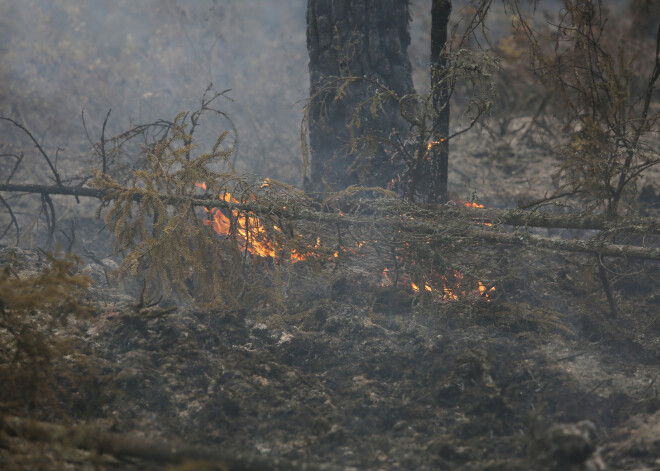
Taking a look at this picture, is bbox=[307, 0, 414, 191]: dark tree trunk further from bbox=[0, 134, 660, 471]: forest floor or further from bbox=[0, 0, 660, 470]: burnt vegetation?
bbox=[0, 134, 660, 471]: forest floor

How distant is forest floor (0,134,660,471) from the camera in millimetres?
2572

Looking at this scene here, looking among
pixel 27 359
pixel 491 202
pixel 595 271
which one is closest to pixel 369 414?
pixel 27 359

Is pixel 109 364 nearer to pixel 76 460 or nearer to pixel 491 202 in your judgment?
pixel 76 460

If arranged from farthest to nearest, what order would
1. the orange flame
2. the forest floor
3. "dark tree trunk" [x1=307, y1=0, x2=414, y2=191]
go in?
"dark tree trunk" [x1=307, y1=0, x2=414, y2=191] → the orange flame → the forest floor

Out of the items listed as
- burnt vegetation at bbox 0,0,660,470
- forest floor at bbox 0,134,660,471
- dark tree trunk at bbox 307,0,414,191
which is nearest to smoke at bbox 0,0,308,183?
dark tree trunk at bbox 307,0,414,191

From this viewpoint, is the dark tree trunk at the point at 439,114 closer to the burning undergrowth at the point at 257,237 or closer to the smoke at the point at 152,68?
the burning undergrowth at the point at 257,237

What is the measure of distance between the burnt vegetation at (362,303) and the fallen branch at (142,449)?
0.5 inches

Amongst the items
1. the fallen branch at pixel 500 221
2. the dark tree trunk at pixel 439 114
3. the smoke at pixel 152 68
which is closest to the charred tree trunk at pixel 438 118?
the dark tree trunk at pixel 439 114

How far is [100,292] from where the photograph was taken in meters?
4.38

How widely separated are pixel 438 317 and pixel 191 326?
6.65 ft

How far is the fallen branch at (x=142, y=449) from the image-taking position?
2234mm

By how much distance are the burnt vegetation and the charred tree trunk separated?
0.8 inches

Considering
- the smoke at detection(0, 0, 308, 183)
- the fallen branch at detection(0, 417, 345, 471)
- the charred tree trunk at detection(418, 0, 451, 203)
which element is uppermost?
the smoke at detection(0, 0, 308, 183)

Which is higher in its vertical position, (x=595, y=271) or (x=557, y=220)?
(x=557, y=220)
